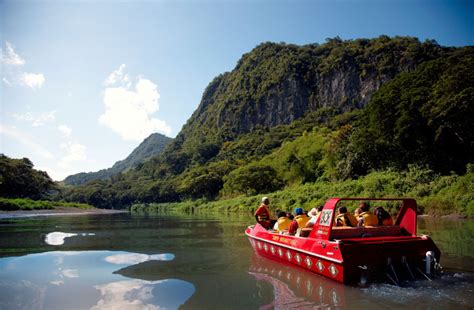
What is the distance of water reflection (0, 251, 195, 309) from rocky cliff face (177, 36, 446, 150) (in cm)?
14111

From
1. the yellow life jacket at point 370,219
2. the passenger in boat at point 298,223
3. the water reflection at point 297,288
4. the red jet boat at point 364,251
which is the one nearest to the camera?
the water reflection at point 297,288

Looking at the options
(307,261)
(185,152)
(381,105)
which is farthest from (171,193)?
(307,261)

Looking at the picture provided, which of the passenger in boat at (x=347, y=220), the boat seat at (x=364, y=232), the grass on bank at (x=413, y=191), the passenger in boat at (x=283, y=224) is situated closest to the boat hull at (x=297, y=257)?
the passenger in boat at (x=283, y=224)

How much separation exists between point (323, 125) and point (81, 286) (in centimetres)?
11173

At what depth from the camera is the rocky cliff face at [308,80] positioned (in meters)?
140

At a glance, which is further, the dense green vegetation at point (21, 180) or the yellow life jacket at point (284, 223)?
the dense green vegetation at point (21, 180)

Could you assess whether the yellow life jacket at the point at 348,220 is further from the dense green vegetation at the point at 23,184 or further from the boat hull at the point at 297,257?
the dense green vegetation at the point at 23,184

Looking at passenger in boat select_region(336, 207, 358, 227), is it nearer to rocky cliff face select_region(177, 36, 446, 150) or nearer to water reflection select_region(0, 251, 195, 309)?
water reflection select_region(0, 251, 195, 309)

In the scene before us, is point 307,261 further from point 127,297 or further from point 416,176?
point 416,176

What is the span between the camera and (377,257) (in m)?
8.35

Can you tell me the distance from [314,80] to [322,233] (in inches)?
6504

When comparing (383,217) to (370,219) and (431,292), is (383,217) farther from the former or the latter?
(431,292)

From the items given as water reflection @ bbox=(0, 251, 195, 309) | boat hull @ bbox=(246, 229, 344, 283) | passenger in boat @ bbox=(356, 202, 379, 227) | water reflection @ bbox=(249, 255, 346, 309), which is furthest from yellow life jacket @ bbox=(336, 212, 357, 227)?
water reflection @ bbox=(0, 251, 195, 309)

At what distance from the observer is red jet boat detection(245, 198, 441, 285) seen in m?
8.23
